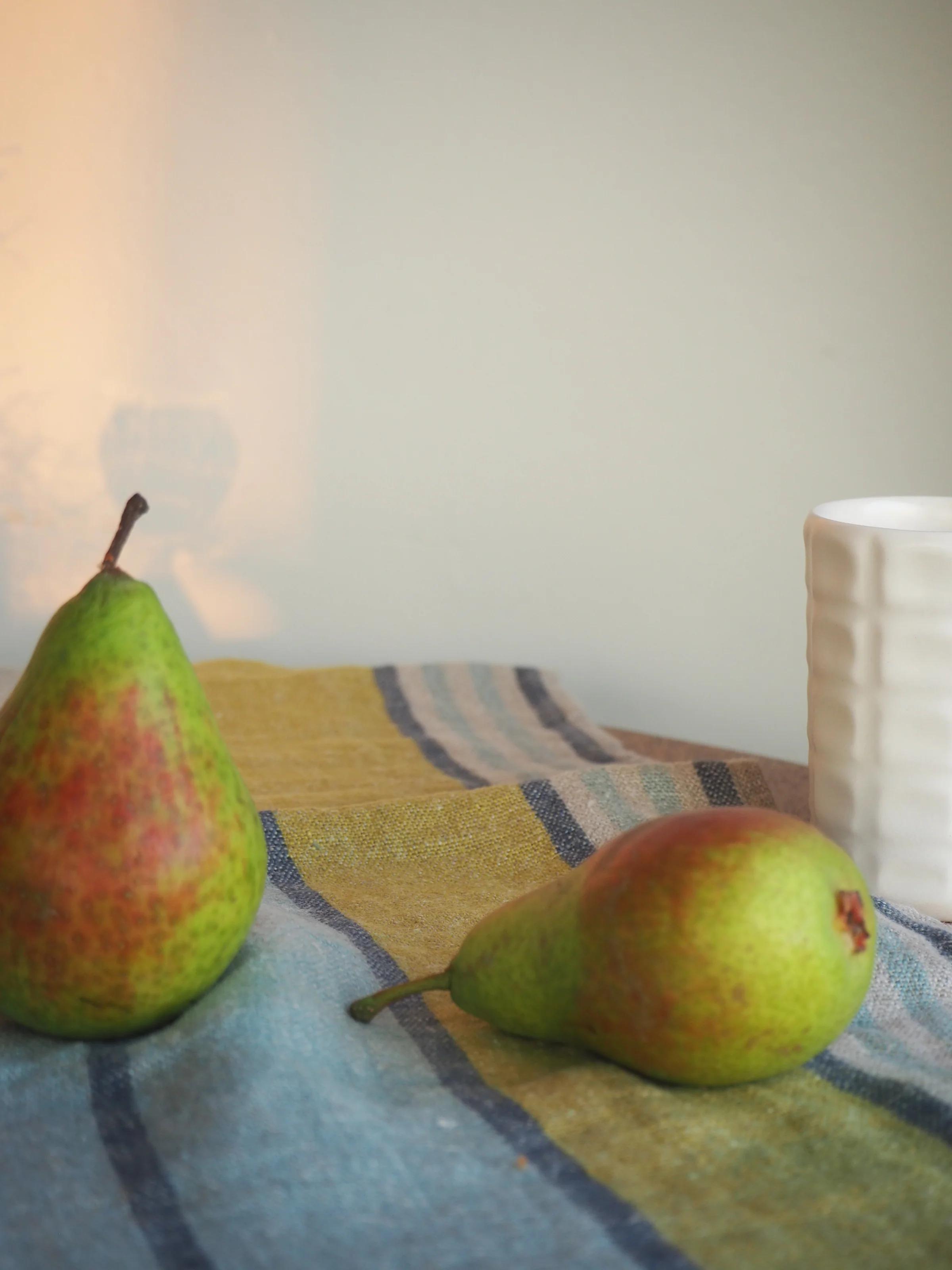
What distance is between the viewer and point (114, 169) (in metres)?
1.01

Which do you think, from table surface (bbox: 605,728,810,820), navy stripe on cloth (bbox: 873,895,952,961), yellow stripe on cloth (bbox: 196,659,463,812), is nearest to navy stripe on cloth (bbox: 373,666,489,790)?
yellow stripe on cloth (bbox: 196,659,463,812)

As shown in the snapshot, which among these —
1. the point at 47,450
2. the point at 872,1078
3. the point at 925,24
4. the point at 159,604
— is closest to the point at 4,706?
the point at 159,604

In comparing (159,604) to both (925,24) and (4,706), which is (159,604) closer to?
(4,706)

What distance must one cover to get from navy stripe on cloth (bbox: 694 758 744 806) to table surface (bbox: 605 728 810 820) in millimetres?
25

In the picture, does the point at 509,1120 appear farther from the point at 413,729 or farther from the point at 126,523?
the point at 413,729

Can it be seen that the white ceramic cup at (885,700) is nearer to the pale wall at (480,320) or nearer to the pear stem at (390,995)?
the pear stem at (390,995)

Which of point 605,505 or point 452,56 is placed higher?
point 452,56

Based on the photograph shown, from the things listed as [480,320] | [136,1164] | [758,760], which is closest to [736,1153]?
[136,1164]

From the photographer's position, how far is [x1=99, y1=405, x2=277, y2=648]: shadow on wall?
106cm

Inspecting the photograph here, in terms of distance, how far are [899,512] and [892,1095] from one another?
1.02 feet

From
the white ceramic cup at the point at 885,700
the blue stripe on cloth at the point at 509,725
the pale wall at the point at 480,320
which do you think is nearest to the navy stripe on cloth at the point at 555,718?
the blue stripe on cloth at the point at 509,725

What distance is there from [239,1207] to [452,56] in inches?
34.8

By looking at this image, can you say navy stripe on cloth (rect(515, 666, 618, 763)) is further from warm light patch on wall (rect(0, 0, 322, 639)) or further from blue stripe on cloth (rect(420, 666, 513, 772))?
warm light patch on wall (rect(0, 0, 322, 639))

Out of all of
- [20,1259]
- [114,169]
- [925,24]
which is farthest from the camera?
[114,169]
